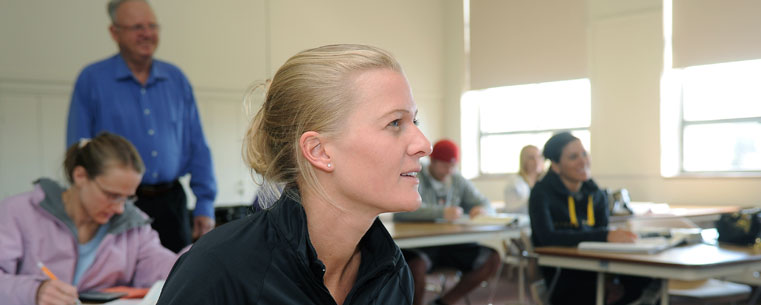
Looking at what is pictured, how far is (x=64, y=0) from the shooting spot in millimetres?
6293

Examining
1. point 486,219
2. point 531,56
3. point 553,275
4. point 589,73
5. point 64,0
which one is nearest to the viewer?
point 553,275

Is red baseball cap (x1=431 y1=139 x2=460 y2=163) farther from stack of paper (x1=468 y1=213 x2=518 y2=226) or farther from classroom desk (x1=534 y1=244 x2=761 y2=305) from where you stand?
classroom desk (x1=534 y1=244 x2=761 y2=305)

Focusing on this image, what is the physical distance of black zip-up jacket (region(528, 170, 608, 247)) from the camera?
11.8 feet

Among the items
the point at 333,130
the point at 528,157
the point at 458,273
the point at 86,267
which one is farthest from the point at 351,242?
the point at 528,157

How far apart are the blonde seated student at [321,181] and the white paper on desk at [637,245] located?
7.33 ft

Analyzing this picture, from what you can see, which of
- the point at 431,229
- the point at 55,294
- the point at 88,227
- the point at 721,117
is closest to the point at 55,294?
the point at 55,294

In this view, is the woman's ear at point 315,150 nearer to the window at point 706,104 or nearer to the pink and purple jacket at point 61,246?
the pink and purple jacket at point 61,246

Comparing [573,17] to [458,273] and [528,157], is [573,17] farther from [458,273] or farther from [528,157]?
[458,273]

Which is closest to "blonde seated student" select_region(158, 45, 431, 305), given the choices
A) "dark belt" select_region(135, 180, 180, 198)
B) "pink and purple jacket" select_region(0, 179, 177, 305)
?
"pink and purple jacket" select_region(0, 179, 177, 305)

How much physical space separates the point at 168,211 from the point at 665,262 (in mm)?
1988

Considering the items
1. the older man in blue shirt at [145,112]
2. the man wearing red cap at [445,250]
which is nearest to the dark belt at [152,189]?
the older man in blue shirt at [145,112]

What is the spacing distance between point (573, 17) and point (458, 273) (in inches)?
151

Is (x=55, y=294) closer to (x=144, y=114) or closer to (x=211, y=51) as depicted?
(x=144, y=114)

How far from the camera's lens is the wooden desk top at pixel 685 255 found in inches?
114
